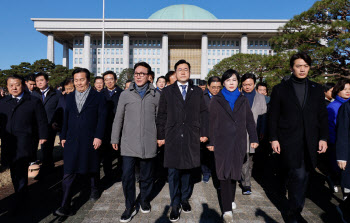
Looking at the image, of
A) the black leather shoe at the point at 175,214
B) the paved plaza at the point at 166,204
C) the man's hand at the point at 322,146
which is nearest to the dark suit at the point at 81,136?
the paved plaza at the point at 166,204

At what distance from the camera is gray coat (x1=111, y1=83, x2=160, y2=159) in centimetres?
344

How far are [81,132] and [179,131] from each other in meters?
1.48

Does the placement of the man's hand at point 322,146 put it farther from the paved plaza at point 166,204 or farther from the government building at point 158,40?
the government building at point 158,40

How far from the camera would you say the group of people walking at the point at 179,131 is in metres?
3.12

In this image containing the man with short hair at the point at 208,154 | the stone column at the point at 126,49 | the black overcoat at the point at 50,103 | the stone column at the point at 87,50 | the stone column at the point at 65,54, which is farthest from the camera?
the stone column at the point at 65,54

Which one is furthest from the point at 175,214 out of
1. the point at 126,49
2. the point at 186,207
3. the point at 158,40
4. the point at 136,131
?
the point at 158,40

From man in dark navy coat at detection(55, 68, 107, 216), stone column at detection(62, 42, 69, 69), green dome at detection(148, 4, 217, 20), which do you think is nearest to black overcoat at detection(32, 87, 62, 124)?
man in dark navy coat at detection(55, 68, 107, 216)

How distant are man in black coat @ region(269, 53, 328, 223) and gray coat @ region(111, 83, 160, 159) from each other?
179cm

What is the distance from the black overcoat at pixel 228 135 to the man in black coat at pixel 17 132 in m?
2.72

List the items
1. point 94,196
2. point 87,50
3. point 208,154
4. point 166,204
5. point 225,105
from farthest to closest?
1. point 87,50
2. point 208,154
3. point 94,196
4. point 166,204
5. point 225,105

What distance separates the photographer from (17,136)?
3.60 m

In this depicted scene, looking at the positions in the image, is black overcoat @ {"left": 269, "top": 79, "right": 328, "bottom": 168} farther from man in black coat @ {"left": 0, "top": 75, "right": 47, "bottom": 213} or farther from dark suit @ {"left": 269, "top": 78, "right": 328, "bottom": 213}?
man in black coat @ {"left": 0, "top": 75, "right": 47, "bottom": 213}

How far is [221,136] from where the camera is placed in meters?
3.38

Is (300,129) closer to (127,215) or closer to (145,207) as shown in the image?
(145,207)
